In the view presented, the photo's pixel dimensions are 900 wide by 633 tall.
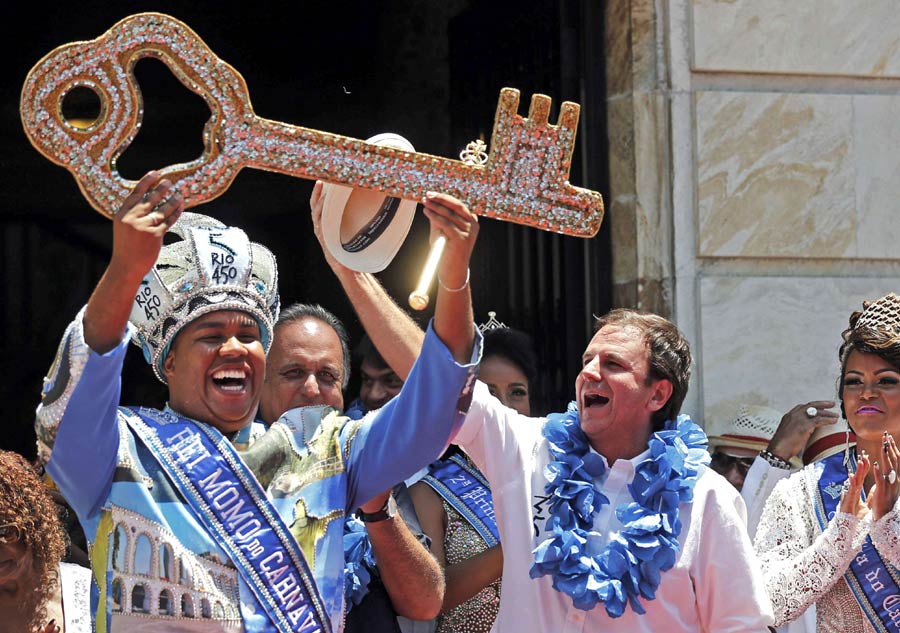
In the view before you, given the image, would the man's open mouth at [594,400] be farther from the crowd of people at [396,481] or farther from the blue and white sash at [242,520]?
the blue and white sash at [242,520]

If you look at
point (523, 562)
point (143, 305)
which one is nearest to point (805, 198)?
point (523, 562)

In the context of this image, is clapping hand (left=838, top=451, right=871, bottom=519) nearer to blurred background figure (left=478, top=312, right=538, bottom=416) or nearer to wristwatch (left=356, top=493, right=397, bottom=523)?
blurred background figure (left=478, top=312, right=538, bottom=416)

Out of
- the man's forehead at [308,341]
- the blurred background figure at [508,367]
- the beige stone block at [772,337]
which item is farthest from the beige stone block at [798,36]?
the man's forehead at [308,341]

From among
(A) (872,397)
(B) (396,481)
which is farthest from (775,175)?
(B) (396,481)

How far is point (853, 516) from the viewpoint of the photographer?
12.2ft

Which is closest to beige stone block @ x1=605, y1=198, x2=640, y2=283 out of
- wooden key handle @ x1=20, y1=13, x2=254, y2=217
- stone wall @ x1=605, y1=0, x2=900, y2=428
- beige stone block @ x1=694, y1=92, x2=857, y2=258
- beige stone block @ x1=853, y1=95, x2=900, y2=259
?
stone wall @ x1=605, y1=0, x2=900, y2=428

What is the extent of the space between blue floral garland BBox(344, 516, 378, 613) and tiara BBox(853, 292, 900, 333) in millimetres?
1481

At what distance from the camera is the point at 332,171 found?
2.87 metres

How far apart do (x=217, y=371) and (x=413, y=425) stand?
A: 15.9 inches

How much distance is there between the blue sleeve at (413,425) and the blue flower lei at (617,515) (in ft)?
1.98

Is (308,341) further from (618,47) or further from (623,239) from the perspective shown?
(618,47)

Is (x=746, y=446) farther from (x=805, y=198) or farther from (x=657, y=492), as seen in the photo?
(x=657, y=492)

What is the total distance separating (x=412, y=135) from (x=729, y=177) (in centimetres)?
264

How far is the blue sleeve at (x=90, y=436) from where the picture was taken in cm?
261
